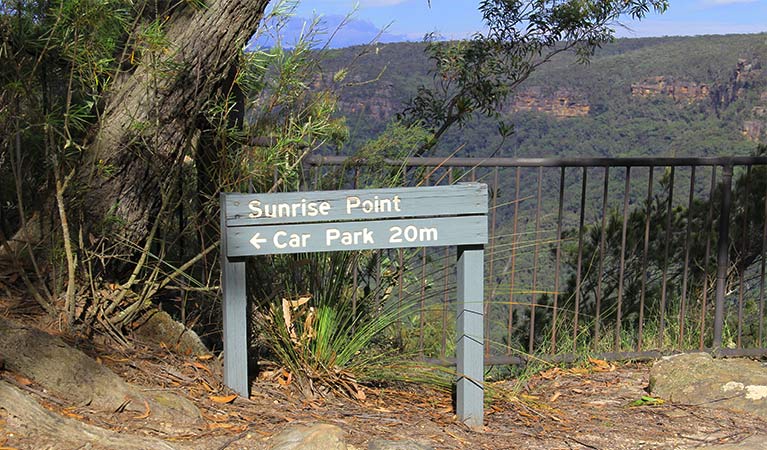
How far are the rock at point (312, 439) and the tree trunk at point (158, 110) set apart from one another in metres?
1.57

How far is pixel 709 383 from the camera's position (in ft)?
16.7

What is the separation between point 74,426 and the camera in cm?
335

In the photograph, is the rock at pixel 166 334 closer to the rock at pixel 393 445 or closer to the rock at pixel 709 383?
the rock at pixel 393 445

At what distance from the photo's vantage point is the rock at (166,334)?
473 cm

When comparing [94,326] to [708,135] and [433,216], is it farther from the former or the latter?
[708,135]

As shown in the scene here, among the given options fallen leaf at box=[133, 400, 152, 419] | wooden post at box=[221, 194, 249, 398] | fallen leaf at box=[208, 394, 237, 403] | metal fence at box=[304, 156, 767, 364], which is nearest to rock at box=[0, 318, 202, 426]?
fallen leaf at box=[133, 400, 152, 419]

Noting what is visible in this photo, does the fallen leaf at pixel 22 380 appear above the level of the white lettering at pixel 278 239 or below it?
below

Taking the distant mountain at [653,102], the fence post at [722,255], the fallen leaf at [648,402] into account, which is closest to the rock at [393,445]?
the fallen leaf at [648,402]

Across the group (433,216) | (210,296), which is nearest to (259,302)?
(210,296)

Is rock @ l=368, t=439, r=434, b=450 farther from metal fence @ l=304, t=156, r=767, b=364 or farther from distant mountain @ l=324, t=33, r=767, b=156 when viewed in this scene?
distant mountain @ l=324, t=33, r=767, b=156

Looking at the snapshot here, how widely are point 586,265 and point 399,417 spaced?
5.33 metres

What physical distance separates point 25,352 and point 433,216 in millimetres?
1895

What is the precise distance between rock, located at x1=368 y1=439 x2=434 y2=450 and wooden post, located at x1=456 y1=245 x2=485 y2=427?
0.60 meters

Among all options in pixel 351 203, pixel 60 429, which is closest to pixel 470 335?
pixel 351 203
